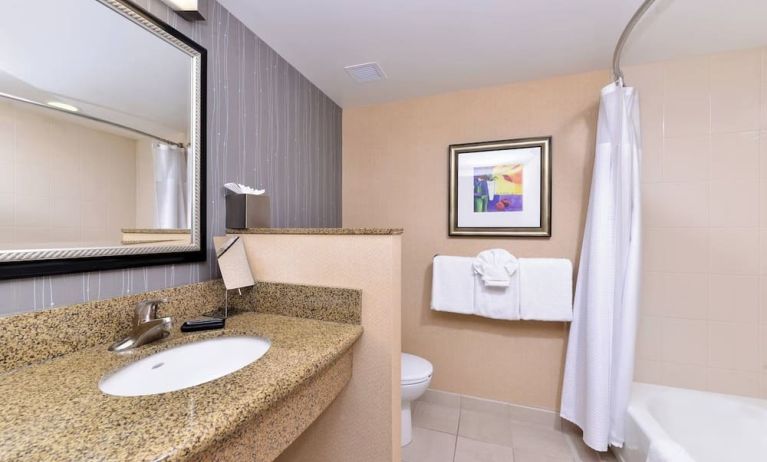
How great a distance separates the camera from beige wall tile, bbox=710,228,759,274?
5.08 feet

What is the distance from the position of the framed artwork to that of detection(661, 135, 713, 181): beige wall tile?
605 mm

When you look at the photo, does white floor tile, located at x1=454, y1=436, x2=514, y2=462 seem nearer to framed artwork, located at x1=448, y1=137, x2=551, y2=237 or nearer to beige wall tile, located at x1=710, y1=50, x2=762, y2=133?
framed artwork, located at x1=448, y1=137, x2=551, y2=237

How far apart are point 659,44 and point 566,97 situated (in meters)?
0.45

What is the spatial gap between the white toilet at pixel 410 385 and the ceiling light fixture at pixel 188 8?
1873mm

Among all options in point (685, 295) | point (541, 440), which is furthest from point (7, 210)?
point (685, 295)

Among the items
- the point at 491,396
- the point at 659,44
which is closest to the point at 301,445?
the point at 491,396

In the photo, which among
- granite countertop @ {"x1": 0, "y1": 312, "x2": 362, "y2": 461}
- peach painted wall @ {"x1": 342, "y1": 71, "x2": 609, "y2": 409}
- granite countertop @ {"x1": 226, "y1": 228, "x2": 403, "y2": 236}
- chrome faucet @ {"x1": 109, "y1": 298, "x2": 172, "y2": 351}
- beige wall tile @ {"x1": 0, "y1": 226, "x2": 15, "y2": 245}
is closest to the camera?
granite countertop @ {"x1": 0, "y1": 312, "x2": 362, "y2": 461}

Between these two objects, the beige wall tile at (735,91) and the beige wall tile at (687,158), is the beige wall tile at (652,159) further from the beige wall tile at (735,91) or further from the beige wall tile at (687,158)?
the beige wall tile at (735,91)

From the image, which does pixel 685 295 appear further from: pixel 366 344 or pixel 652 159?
pixel 366 344

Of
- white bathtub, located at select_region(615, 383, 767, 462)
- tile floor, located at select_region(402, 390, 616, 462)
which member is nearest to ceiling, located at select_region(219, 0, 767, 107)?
white bathtub, located at select_region(615, 383, 767, 462)

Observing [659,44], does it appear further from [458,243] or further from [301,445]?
[301,445]

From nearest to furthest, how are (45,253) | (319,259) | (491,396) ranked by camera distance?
(45,253), (319,259), (491,396)

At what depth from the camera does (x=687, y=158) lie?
1.66 meters

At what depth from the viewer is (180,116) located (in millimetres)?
1139
